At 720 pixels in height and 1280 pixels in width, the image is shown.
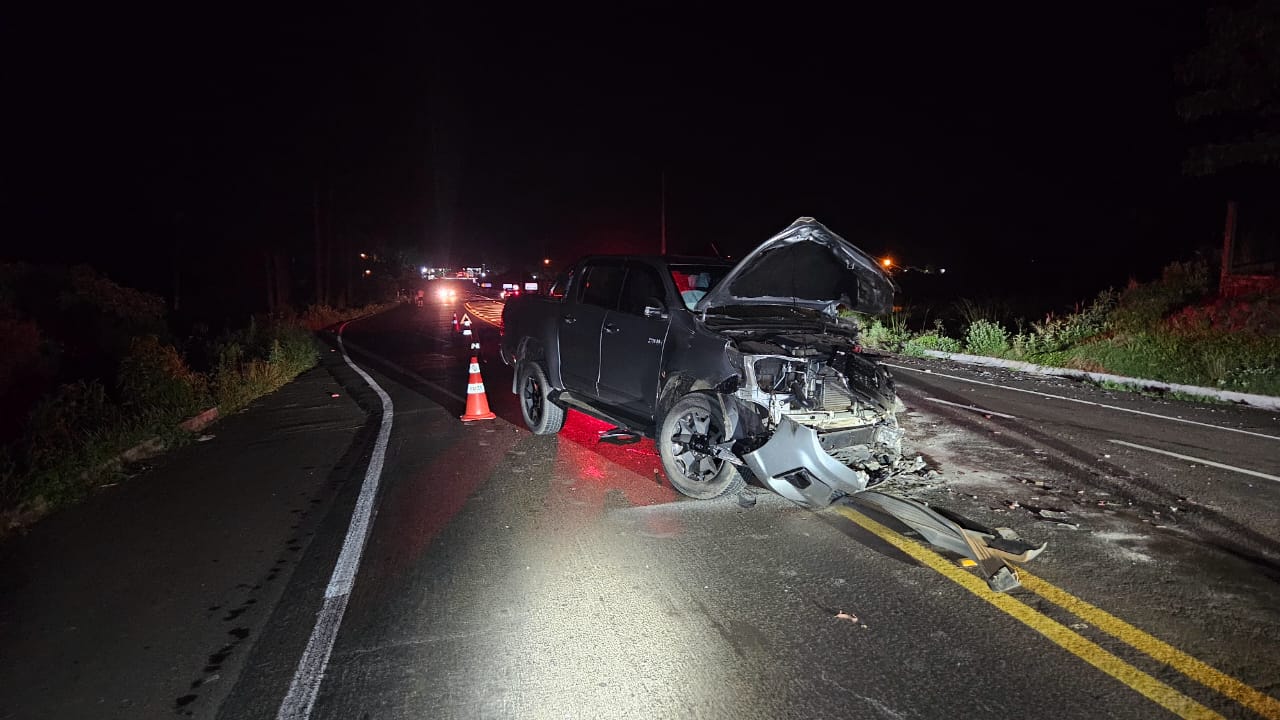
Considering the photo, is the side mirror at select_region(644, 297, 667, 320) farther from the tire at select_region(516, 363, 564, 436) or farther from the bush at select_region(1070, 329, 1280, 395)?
the bush at select_region(1070, 329, 1280, 395)

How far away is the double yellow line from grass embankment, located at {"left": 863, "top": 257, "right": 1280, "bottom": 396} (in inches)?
353

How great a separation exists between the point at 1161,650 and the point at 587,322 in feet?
17.6

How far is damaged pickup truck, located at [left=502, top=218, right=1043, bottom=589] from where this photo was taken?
5.16 m

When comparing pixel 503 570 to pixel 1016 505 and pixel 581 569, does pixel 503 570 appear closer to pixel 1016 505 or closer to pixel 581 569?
pixel 581 569

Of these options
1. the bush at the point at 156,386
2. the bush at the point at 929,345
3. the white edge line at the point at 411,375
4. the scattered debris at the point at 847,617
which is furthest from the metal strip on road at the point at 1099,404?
the bush at the point at 156,386

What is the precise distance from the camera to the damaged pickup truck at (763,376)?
203 inches

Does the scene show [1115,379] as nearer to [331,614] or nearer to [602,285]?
[602,285]

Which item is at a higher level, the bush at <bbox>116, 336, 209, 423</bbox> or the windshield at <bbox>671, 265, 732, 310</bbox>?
the windshield at <bbox>671, 265, 732, 310</bbox>

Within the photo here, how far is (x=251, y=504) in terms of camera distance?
20.5ft

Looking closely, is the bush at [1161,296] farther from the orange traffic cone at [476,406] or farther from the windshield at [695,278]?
the orange traffic cone at [476,406]

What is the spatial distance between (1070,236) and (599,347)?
34.2 m

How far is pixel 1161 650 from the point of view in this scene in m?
3.55

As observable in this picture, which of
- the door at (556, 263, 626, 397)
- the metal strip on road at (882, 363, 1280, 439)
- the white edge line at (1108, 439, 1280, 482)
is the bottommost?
the white edge line at (1108, 439, 1280, 482)

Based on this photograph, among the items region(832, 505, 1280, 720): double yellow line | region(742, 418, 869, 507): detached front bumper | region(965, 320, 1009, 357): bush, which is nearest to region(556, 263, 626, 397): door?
region(742, 418, 869, 507): detached front bumper
